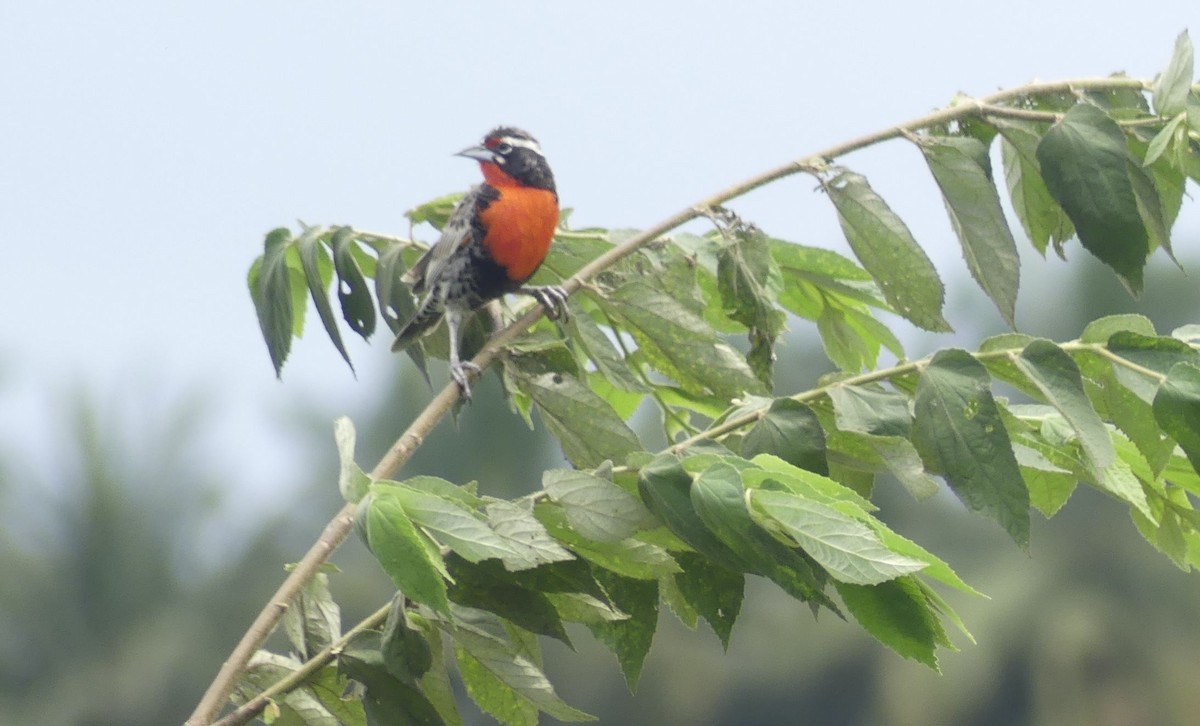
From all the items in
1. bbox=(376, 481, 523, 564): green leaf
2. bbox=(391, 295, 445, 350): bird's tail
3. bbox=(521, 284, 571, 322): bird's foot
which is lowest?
bbox=(391, 295, 445, 350): bird's tail

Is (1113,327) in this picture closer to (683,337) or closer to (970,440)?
(970,440)

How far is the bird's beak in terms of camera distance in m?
1.75

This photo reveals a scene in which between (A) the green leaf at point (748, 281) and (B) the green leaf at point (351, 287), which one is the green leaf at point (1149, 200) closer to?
(A) the green leaf at point (748, 281)

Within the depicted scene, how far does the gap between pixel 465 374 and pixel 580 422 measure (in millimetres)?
151

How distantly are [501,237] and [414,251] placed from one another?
0.14 meters

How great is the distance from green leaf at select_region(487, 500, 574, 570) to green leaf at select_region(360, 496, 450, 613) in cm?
5

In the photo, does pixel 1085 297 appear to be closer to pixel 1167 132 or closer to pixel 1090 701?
pixel 1090 701

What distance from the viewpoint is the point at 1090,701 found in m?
9.45

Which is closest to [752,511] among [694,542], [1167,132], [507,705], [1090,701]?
[694,542]

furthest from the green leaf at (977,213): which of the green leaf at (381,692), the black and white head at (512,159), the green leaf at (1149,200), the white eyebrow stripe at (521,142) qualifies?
the white eyebrow stripe at (521,142)

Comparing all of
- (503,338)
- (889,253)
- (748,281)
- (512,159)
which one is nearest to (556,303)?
(503,338)

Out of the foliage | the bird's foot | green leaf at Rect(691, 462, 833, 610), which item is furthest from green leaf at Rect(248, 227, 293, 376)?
green leaf at Rect(691, 462, 833, 610)

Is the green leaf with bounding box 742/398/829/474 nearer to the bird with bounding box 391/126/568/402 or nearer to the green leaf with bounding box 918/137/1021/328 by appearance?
the green leaf with bounding box 918/137/1021/328

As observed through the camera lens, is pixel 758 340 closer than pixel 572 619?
No
